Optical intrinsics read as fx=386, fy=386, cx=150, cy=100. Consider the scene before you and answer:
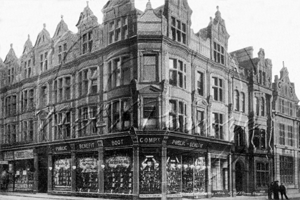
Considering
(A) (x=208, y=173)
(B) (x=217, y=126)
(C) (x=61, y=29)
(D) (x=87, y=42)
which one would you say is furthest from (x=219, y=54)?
(C) (x=61, y=29)

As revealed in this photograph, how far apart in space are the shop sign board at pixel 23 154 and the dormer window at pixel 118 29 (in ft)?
38.5

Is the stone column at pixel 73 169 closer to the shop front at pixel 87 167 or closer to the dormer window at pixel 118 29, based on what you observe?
the shop front at pixel 87 167

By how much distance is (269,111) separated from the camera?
32.1 meters

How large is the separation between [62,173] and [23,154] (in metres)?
5.21

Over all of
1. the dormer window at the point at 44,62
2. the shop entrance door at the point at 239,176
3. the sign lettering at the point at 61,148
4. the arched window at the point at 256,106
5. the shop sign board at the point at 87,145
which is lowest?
the shop entrance door at the point at 239,176

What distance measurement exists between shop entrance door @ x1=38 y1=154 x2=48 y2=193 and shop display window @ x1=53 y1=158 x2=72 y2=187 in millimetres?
1385

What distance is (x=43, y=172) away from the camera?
27.7m

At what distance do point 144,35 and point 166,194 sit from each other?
8.67m

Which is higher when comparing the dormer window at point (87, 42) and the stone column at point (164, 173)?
the dormer window at point (87, 42)

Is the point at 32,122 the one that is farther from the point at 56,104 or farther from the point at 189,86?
the point at 189,86

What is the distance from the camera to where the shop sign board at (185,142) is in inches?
841

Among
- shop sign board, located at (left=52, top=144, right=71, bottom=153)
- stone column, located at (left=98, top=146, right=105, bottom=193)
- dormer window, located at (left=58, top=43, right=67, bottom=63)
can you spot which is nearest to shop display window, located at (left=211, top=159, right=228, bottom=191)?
stone column, located at (left=98, top=146, right=105, bottom=193)

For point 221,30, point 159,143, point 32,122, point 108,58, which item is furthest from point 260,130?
point 32,122

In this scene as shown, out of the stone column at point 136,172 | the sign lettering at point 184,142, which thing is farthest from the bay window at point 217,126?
the stone column at point 136,172
